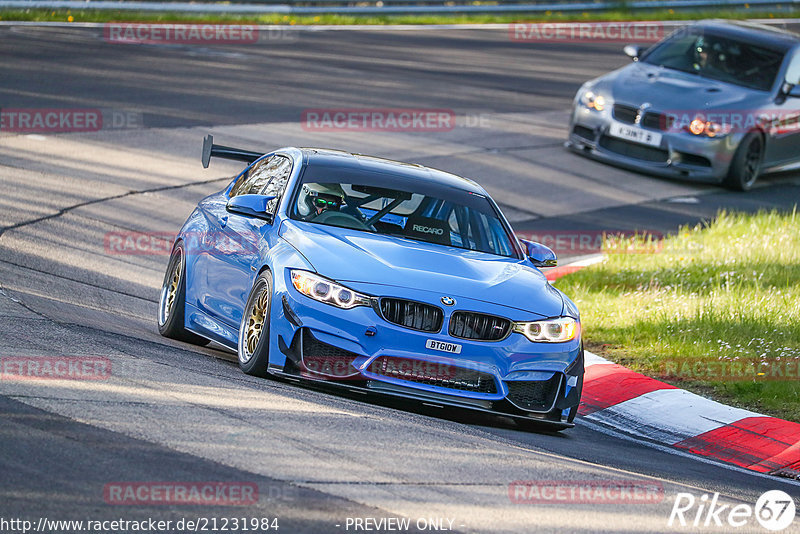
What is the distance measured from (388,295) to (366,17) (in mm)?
23519

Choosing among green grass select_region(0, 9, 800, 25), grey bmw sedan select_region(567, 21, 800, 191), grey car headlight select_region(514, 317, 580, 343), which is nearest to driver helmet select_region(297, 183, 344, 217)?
grey car headlight select_region(514, 317, 580, 343)

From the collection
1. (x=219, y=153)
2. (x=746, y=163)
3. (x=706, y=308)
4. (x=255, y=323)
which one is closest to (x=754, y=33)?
(x=746, y=163)

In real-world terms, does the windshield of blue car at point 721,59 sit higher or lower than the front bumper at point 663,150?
higher

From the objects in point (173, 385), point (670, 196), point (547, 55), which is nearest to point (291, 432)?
point (173, 385)

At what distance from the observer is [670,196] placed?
17.4m

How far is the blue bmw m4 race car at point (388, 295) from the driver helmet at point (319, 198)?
1cm

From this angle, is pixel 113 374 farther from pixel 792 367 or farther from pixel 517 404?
pixel 792 367

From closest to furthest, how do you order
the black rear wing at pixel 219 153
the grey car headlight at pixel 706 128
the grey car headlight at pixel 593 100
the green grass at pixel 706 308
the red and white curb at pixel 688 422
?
the red and white curb at pixel 688 422 → the black rear wing at pixel 219 153 → the green grass at pixel 706 308 → the grey car headlight at pixel 706 128 → the grey car headlight at pixel 593 100

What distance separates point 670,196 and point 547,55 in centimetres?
1139

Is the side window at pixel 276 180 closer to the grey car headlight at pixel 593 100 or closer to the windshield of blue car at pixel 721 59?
the grey car headlight at pixel 593 100

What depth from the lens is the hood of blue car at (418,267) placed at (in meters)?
7.41

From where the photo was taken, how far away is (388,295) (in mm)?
7273

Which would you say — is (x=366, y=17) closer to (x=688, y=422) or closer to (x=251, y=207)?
(x=251, y=207)

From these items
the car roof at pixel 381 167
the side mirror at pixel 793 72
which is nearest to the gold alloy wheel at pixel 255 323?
the car roof at pixel 381 167
